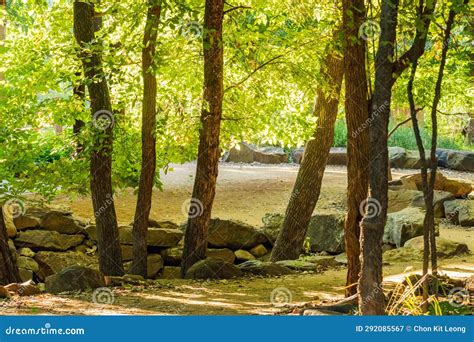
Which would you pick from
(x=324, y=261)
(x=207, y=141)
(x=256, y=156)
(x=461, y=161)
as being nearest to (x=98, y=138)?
(x=207, y=141)

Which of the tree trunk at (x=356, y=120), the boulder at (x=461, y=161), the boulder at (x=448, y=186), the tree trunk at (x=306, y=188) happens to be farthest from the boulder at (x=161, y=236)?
the boulder at (x=461, y=161)

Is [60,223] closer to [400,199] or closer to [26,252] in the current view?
[26,252]

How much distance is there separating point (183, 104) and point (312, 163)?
2.71 meters

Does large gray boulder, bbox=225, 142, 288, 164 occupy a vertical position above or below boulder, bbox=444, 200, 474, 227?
above

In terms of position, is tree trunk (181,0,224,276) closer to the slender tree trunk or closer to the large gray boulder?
the slender tree trunk

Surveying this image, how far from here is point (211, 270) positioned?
10.8m

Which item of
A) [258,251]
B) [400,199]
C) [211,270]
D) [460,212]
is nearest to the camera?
[211,270]

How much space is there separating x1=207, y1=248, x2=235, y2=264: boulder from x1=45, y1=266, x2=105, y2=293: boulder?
473cm

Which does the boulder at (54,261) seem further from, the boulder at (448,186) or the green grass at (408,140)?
the green grass at (408,140)

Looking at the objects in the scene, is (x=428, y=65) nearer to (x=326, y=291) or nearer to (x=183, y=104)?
(x=183, y=104)

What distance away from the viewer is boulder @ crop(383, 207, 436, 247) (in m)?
13.5

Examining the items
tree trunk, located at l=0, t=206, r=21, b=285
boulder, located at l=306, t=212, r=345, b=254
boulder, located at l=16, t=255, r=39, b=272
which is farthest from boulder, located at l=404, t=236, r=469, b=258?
boulder, located at l=16, t=255, r=39, b=272

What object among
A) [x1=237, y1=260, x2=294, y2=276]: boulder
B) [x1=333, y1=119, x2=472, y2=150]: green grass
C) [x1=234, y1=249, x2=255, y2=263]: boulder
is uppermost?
[x1=333, y1=119, x2=472, y2=150]: green grass

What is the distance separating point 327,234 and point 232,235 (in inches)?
72.3
